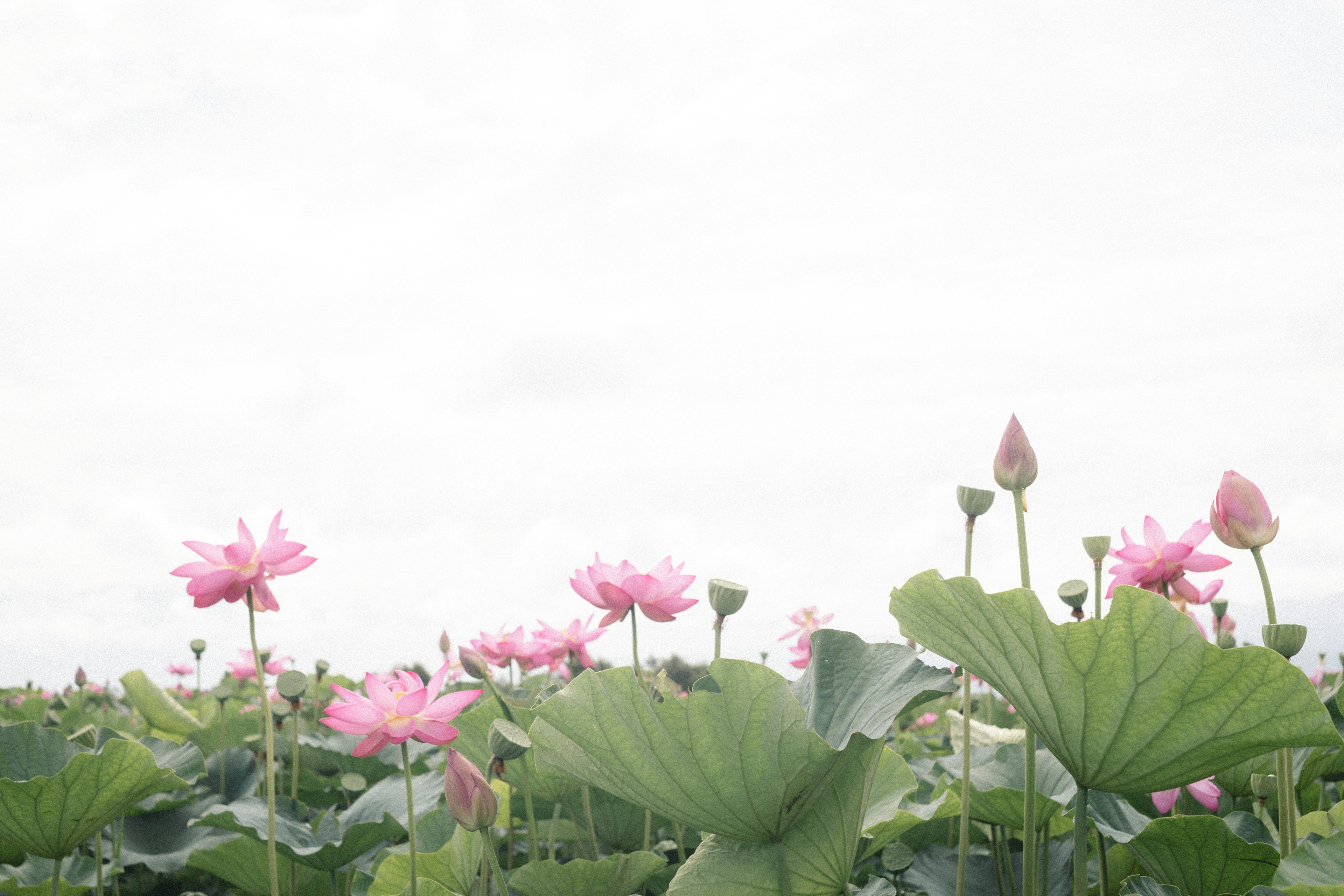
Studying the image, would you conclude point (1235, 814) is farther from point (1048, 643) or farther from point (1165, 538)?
point (1048, 643)

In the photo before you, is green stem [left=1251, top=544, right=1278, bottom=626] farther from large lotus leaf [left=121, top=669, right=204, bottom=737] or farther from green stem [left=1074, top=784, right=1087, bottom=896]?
large lotus leaf [left=121, top=669, right=204, bottom=737]

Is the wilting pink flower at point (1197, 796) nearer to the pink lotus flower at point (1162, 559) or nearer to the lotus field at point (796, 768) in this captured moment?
the lotus field at point (796, 768)

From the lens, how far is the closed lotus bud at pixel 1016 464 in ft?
3.69

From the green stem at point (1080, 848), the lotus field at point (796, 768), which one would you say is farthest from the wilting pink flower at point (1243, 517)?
the green stem at point (1080, 848)

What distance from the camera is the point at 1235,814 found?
1408 millimetres

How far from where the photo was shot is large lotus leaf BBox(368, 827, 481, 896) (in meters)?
1.40

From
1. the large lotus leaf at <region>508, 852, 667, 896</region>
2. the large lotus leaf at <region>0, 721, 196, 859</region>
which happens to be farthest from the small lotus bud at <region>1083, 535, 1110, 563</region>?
the large lotus leaf at <region>0, 721, 196, 859</region>

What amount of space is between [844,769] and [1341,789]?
70.8 inches

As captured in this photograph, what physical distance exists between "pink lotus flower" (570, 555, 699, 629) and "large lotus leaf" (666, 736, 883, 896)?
496mm

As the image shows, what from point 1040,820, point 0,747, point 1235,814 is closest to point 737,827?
point 1040,820

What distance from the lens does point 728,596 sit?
1488mm

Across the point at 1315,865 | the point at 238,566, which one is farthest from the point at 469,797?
the point at 1315,865

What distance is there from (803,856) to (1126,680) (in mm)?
425

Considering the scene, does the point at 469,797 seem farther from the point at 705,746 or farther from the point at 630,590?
the point at 630,590
